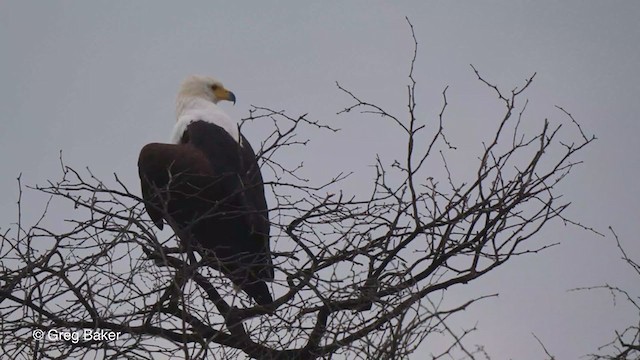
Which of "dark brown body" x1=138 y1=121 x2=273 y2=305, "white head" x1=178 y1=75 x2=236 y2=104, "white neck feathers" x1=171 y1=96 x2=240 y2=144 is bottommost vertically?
"dark brown body" x1=138 y1=121 x2=273 y2=305

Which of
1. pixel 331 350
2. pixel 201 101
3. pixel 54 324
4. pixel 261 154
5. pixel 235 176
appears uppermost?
pixel 201 101

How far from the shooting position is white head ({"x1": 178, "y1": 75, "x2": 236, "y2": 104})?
19.3ft

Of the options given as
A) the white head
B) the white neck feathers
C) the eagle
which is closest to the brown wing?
the eagle

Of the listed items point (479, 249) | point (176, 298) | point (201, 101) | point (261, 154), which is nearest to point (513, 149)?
point (479, 249)

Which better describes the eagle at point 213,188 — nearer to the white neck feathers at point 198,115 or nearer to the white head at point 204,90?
the white neck feathers at point 198,115

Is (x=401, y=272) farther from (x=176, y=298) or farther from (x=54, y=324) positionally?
(x=54, y=324)

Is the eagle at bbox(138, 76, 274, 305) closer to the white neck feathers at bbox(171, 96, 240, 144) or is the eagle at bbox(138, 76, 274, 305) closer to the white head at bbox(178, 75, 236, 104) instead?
the white neck feathers at bbox(171, 96, 240, 144)

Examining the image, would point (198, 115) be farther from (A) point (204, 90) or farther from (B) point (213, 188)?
(B) point (213, 188)

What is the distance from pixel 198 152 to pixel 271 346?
1577mm

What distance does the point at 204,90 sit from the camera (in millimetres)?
5969

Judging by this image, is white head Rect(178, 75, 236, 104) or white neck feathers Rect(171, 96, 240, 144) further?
white head Rect(178, 75, 236, 104)

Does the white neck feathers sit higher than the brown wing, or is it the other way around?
the white neck feathers

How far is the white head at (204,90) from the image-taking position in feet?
19.3

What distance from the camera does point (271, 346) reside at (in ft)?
11.4
